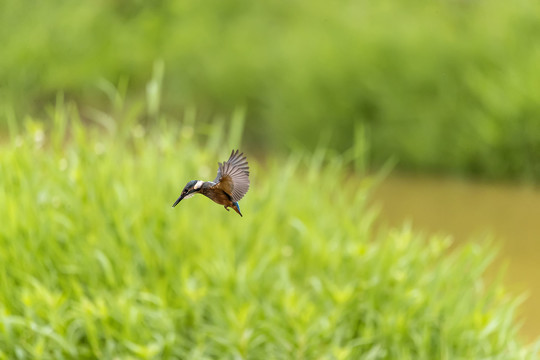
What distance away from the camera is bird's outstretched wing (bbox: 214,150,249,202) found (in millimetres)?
1171

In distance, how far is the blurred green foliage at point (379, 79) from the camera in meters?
12.4

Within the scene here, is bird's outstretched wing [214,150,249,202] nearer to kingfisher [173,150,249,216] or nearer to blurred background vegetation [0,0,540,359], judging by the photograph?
kingfisher [173,150,249,216]

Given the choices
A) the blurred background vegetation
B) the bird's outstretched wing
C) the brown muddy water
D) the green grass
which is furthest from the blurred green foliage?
the bird's outstretched wing

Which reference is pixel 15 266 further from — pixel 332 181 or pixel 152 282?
pixel 332 181

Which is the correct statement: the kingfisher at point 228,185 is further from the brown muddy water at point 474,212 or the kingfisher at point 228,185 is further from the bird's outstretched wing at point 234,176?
the brown muddy water at point 474,212

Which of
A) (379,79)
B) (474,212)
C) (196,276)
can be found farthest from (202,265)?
(379,79)

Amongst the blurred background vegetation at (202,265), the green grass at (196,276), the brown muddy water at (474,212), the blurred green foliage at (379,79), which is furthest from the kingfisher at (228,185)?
the blurred green foliage at (379,79)

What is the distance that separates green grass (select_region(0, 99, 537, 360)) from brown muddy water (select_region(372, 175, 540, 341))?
4551 mm

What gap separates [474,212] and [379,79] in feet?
9.02

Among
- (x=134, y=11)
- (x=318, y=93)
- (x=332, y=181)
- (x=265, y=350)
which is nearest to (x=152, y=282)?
(x=265, y=350)

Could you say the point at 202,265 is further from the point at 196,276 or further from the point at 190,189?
the point at 190,189

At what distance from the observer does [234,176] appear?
1.18m

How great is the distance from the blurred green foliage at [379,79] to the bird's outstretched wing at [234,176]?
34.7 ft

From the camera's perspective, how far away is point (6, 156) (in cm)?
500
